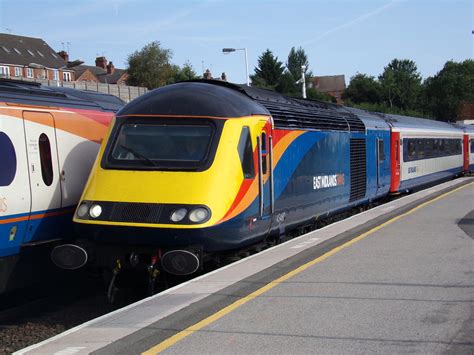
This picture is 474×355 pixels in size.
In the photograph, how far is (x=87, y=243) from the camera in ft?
26.8

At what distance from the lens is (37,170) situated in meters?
8.32

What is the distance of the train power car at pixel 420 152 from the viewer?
2044 centimetres

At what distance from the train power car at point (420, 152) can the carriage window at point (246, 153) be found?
11847mm

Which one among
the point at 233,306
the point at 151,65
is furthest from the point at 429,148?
the point at 151,65

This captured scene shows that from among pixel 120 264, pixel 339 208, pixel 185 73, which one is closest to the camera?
pixel 120 264

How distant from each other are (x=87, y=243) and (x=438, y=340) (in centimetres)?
482

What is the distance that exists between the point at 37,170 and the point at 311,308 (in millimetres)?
4340

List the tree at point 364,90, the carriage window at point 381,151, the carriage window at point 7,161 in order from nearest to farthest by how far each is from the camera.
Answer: the carriage window at point 7,161 → the carriage window at point 381,151 → the tree at point 364,90

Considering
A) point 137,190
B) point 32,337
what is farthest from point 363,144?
point 32,337

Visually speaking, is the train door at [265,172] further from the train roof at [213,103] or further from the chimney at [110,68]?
the chimney at [110,68]

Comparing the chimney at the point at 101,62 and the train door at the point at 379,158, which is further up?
the chimney at the point at 101,62

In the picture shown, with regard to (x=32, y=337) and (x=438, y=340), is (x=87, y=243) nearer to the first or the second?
(x=32, y=337)

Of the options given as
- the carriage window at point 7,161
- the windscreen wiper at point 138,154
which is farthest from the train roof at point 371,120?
the carriage window at point 7,161

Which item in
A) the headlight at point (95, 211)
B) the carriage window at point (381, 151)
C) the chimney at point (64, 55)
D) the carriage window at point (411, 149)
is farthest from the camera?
the chimney at point (64, 55)
